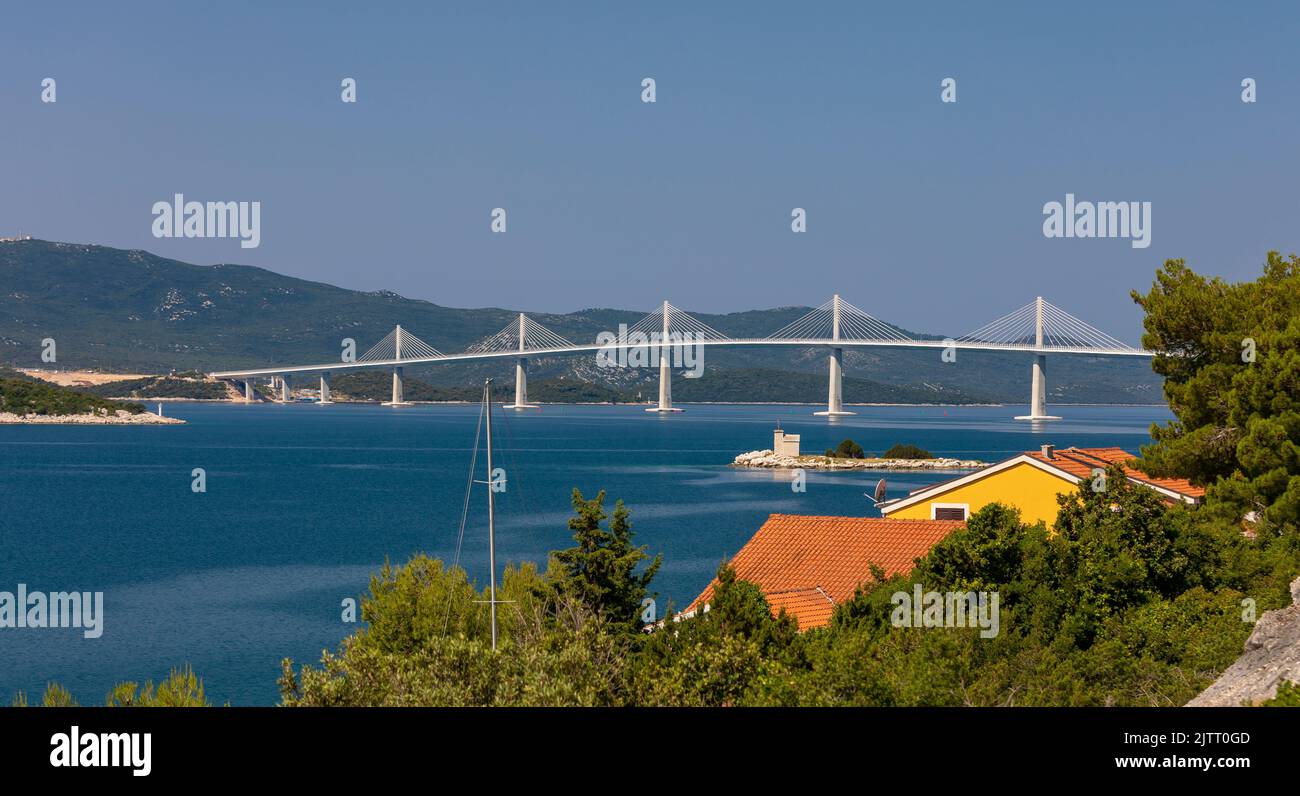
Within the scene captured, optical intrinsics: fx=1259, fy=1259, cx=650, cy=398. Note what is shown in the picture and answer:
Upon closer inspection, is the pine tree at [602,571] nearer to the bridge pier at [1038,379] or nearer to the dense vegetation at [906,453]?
the dense vegetation at [906,453]

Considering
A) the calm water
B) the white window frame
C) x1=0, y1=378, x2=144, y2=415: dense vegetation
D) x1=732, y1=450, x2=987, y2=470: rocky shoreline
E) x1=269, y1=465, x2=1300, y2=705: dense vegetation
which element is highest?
x1=0, y1=378, x2=144, y2=415: dense vegetation

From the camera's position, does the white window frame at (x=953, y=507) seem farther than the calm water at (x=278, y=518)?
No

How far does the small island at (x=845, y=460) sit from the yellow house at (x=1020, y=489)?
51.1m

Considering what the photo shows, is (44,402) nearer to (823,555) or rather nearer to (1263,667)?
(823,555)

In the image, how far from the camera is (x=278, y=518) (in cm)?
4888

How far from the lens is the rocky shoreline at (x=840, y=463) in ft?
244

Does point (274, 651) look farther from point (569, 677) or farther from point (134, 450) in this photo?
point (134, 450)

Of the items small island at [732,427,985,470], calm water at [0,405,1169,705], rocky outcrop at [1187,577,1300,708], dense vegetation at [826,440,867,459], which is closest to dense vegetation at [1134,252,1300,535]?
rocky outcrop at [1187,577,1300,708]

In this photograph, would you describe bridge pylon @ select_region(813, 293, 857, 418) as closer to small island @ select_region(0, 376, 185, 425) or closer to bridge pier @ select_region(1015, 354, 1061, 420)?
bridge pier @ select_region(1015, 354, 1061, 420)

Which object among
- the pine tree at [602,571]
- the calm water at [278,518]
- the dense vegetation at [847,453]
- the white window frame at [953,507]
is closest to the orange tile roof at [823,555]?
the white window frame at [953,507]

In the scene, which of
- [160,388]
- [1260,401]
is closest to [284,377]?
[160,388]

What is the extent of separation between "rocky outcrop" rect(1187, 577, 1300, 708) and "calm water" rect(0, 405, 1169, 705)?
1501 centimetres

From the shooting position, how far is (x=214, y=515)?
4994 cm

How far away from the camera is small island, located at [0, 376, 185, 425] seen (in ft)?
405
